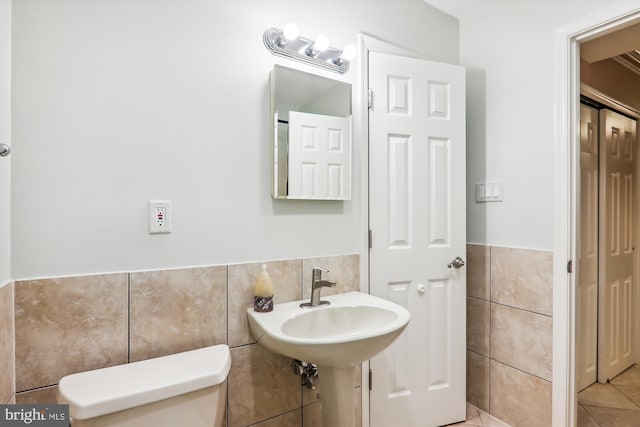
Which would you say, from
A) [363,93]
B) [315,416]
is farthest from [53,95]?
[315,416]

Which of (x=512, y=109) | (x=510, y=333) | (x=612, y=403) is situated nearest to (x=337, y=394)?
(x=510, y=333)

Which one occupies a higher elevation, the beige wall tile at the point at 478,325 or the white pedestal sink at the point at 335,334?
the white pedestal sink at the point at 335,334

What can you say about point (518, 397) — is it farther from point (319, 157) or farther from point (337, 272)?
point (319, 157)

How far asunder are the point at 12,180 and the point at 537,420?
95.2 inches

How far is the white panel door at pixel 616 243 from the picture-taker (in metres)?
2.36

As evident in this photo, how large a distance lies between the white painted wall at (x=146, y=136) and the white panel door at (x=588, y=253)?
6.00ft

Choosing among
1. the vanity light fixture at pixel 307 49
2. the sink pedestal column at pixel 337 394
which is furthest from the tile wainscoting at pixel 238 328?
the vanity light fixture at pixel 307 49

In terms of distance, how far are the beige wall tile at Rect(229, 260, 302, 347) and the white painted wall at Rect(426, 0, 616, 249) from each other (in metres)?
1.23

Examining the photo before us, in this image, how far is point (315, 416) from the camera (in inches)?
61.2

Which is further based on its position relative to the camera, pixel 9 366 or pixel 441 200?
pixel 441 200

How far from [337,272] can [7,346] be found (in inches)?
46.3

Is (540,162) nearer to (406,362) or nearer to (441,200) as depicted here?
A: (441,200)

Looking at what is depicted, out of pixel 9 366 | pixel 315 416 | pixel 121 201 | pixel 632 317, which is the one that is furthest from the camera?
pixel 632 317

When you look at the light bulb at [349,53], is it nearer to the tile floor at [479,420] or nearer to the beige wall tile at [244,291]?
the beige wall tile at [244,291]
